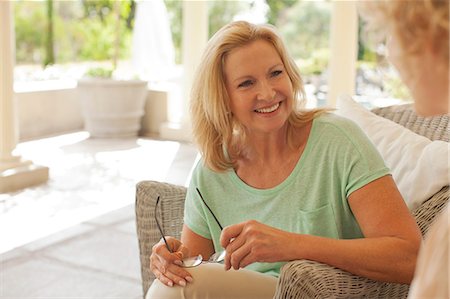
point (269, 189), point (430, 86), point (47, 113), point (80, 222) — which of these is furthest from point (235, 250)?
point (47, 113)

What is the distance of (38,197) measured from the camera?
5.23 m

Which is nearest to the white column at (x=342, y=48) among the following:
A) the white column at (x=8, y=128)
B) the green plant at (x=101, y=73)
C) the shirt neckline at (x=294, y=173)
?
the green plant at (x=101, y=73)

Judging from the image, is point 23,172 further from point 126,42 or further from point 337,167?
point 126,42

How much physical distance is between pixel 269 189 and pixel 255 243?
0.30 m

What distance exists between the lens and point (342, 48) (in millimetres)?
6934

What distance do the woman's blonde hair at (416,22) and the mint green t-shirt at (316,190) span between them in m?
0.92

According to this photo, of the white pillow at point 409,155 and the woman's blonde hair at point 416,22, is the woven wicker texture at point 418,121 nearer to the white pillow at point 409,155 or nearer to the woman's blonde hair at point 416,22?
the white pillow at point 409,155

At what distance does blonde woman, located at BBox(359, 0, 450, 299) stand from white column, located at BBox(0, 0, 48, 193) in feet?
15.2

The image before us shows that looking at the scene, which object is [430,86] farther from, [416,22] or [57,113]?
[57,113]

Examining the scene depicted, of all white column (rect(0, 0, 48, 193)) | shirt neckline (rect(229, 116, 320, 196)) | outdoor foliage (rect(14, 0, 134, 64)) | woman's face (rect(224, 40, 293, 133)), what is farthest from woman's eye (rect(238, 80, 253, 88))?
outdoor foliage (rect(14, 0, 134, 64))

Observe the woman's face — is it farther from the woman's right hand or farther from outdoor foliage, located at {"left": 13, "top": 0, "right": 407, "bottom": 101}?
outdoor foliage, located at {"left": 13, "top": 0, "right": 407, "bottom": 101}

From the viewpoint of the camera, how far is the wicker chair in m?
1.80

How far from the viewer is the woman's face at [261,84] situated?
215 centimetres

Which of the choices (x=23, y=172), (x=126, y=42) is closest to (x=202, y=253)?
(x=23, y=172)
